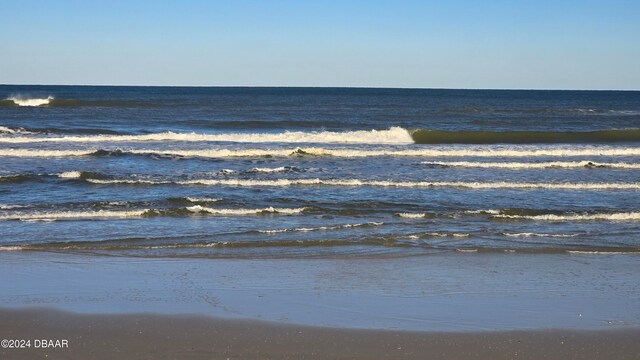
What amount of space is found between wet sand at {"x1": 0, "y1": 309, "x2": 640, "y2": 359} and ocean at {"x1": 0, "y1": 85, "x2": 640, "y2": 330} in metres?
0.35

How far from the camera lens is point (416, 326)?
7711mm

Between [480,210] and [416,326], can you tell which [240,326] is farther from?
[480,210]

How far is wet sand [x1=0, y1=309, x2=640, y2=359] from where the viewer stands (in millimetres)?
6895

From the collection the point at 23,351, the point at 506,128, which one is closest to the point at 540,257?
the point at 23,351

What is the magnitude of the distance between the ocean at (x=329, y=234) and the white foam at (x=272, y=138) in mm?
3360

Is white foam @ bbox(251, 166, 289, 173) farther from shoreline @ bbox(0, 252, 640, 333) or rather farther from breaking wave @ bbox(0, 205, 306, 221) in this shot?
shoreline @ bbox(0, 252, 640, 333)

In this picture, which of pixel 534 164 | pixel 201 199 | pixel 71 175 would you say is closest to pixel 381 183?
pixel 201 199

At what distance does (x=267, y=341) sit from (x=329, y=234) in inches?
221

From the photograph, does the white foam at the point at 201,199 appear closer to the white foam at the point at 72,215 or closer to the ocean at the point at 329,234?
the ocean at the point at 329,234

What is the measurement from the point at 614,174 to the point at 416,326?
16659mm

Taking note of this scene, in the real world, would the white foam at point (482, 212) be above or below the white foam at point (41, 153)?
above

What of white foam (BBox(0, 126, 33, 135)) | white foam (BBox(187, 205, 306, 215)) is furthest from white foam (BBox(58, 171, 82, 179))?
white foam (BBox(0, 126, 33, 135))

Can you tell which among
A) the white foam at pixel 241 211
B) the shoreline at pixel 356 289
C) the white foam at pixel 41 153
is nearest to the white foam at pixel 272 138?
the white foam at pixel 41 153

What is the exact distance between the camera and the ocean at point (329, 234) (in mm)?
8609
